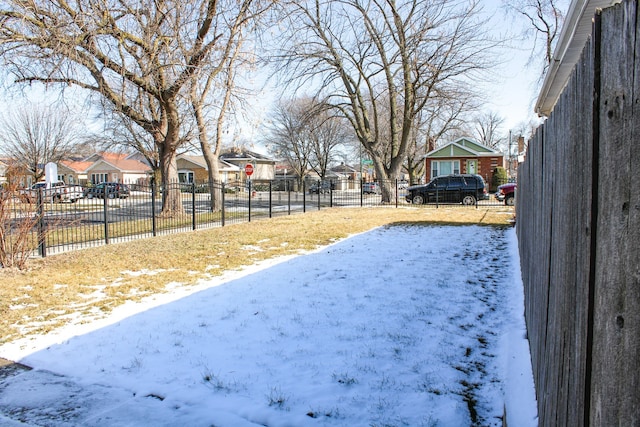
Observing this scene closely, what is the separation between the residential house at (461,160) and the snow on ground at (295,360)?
34.6 m

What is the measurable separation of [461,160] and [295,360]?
126 ft

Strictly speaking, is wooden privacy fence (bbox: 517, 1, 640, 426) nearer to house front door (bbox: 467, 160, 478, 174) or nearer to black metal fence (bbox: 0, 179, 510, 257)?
black metal fence (bbox: 0, 179, 510, 257)

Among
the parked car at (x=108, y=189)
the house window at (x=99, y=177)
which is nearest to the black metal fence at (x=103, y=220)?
the parked car at (x=108, y=189)

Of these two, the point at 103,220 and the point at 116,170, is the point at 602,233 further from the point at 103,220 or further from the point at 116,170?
the point at 116,170

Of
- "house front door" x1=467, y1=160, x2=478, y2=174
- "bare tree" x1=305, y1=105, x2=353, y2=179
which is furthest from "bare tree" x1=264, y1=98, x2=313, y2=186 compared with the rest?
"house front door" x1=467, y1=160, x2=478, y2=174

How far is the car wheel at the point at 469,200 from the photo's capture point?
77.2 feet

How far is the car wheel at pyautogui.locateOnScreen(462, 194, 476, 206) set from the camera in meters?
A: 23.5

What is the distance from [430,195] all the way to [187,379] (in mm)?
22367

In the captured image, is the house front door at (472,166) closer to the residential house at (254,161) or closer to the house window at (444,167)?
the house window at (444,167)

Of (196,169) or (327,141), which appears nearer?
Result: (327,141)

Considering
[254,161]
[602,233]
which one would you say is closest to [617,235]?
[602,233]

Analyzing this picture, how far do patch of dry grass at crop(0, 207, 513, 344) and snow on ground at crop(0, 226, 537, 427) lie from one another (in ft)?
1.98

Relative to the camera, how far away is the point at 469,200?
77.4ft

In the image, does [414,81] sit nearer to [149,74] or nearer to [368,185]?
[149,74]
